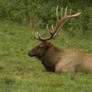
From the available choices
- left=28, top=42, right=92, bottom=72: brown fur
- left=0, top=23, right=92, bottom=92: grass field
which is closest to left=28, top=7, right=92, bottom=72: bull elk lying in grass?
left=28, top=42, right=92, bottom=72: brown fur

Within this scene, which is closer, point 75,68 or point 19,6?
point 75,68

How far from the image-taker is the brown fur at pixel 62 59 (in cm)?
859

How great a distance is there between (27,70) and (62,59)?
1062 mm

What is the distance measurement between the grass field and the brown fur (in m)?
0.30

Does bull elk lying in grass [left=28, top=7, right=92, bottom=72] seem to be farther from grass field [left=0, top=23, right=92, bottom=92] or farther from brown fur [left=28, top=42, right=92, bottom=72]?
grass field [left=0, top=23, right=92, bottom=92]

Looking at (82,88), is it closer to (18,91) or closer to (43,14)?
(18,91)

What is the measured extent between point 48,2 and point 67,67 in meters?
10.6

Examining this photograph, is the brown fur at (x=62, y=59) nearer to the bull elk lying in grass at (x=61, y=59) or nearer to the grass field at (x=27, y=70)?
the bull elk lying in grass at (x=61, y=59)

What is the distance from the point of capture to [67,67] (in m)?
8.55

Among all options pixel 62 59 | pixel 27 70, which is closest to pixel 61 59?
pixel 62 59

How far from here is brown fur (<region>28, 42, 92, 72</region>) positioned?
28.2 feet

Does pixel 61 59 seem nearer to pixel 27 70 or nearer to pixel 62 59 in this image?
pixel 62 59

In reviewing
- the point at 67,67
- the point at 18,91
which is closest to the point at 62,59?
the point at 67,67

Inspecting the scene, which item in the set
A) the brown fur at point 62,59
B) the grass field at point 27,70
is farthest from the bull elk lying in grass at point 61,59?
the grass field at point 27,70
